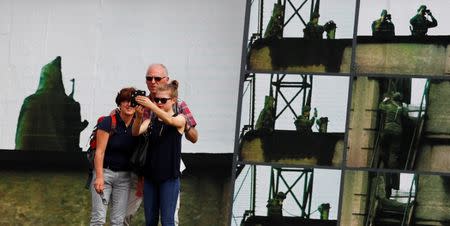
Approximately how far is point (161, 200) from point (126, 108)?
29.1 inches

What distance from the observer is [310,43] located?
12336 mm

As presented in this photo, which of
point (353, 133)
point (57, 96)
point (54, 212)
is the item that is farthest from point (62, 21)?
point (353, 133)

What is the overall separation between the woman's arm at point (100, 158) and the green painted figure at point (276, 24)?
9.11 feet

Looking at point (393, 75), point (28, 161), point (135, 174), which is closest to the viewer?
point (135, 174)

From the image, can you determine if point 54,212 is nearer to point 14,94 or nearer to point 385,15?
point 14,94

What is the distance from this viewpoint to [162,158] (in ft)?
32.4

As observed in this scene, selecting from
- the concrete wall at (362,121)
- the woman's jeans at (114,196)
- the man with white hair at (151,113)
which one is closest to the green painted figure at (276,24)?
the concrete wall at (362,121)

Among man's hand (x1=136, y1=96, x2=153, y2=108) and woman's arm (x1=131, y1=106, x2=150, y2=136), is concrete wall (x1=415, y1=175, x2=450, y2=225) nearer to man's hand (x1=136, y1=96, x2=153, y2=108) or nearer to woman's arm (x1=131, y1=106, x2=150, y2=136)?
woman's arm (x1=131, y1=106, x2=150, y2=136)

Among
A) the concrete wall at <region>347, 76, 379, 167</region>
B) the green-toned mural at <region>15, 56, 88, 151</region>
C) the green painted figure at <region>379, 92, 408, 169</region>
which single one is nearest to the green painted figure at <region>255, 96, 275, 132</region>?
the concrete wall at <region>347, 76, 379, 167</region>

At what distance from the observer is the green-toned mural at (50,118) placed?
12.8 m

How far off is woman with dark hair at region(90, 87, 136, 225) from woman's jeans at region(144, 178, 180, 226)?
32 cm

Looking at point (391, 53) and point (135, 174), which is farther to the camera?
point (391, 53)

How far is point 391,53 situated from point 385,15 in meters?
0.34

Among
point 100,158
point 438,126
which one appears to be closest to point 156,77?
point 100,158
